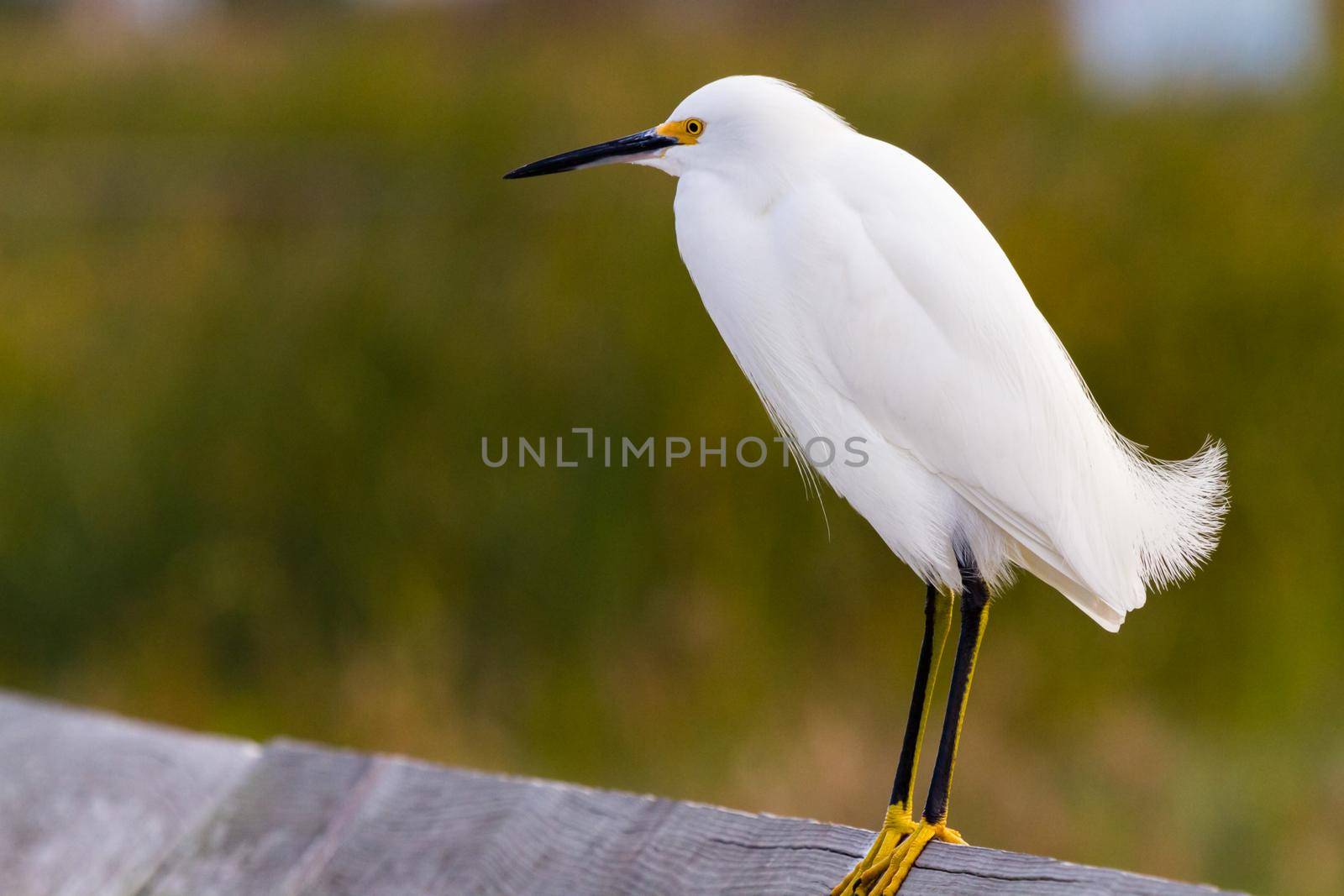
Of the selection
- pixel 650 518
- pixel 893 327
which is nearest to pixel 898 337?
pixel 893 327

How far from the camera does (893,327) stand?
1109 mm

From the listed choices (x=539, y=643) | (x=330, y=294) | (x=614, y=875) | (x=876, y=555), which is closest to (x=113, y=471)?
(x=330, y=294)

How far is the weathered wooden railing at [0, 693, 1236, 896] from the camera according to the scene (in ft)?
3.70

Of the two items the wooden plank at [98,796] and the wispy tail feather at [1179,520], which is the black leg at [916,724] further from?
the wooden plank at [98,796]

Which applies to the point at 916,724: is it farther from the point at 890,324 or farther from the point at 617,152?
the point at 617,152

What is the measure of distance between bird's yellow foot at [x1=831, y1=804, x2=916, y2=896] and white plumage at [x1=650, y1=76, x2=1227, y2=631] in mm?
207

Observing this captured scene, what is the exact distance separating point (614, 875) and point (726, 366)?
1696 mm

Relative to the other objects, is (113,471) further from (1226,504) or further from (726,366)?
(1226,504)

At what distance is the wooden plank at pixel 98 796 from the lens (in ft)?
4.68

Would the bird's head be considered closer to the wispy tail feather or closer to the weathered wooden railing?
the wispy tail feather

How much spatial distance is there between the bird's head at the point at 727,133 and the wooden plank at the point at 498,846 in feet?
1.94

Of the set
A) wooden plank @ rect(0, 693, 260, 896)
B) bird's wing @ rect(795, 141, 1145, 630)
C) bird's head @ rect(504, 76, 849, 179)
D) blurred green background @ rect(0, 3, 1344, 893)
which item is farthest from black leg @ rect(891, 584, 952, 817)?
blurred green background @ rect(0, 3, 1344, 893)

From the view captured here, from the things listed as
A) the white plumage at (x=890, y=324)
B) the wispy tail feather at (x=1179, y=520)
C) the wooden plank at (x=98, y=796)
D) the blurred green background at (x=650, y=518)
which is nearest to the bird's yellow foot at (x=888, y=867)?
the white plumage at (x=890, y=324)

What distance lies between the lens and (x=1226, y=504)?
50.3 inches
